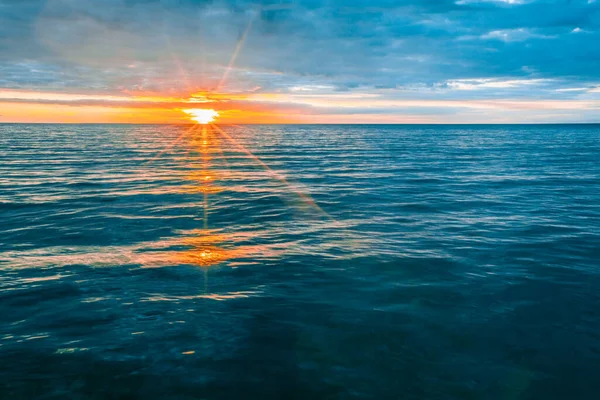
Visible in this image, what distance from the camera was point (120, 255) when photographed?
1652 centimetres

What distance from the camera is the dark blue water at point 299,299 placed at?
862cm

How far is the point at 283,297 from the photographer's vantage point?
12.7 meters

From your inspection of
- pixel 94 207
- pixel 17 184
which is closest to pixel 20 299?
pixel 94 207

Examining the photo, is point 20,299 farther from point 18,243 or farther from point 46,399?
point 18,243

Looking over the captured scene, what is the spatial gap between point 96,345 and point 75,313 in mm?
2162

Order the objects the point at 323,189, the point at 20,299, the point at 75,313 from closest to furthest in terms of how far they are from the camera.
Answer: the point at 75,313, the point at 20,299, the point at 323,189

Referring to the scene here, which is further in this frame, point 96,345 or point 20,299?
point 20,299

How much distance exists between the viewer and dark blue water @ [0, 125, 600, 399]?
8625 mm

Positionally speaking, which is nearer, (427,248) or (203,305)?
(203,305)

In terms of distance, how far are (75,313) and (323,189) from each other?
2373 cm

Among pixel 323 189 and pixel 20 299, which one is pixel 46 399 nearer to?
pixel 20 299

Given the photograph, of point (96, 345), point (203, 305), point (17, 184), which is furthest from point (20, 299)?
point (17, 184)

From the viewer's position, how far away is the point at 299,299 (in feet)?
41.2

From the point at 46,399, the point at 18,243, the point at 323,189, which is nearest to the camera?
the point at 46,399
